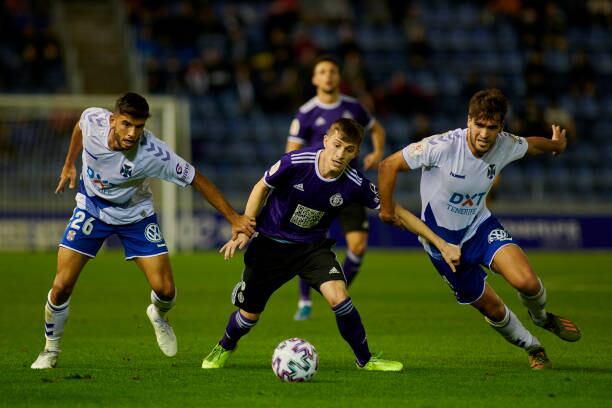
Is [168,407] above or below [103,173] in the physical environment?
below

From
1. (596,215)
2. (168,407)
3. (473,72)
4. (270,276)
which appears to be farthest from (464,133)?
(473,72)

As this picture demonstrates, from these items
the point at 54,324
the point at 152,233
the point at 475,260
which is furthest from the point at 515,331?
the point at 54,324

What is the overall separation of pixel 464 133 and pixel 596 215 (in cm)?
1612

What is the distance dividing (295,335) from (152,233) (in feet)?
8.37

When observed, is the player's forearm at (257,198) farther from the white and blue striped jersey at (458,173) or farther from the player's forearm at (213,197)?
the white and blue striped jersey at (458,173)

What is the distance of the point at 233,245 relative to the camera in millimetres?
7770

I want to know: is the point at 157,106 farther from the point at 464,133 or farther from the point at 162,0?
the point at 464,133

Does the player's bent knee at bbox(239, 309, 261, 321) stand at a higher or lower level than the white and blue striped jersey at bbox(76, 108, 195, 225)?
lower

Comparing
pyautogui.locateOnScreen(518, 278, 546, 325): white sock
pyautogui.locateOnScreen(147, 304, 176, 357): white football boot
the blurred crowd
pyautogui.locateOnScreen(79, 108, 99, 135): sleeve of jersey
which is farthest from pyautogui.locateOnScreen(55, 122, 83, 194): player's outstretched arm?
the blurred crowd

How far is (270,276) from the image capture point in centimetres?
820

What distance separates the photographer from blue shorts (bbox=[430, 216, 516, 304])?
26.7ft

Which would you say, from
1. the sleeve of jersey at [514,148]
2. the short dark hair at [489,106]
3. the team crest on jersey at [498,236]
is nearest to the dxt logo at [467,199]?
the team crest on jersey at [498,236]

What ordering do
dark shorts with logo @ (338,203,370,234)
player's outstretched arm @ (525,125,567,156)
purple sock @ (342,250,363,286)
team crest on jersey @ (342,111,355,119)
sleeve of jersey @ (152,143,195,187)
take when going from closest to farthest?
1. sleeve of jersey @ (152,143,195,187)
2. player's outstretched arm @ (525,125,567,156)
3. team crest on jersey @ (342,111,355,119)
4. dark shorts with logo @ (338,203,370,234)
5. purple sock @ (342,250,363,286)

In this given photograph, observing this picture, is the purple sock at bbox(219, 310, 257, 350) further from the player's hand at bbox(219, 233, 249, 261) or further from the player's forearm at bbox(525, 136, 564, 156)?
the player's forearm at bbox(525, 136, 564, 156)
